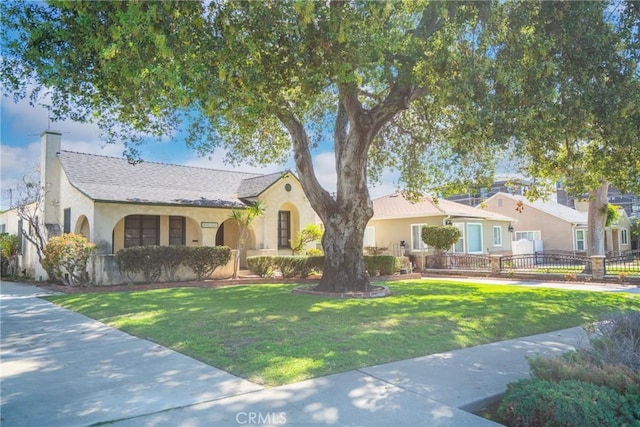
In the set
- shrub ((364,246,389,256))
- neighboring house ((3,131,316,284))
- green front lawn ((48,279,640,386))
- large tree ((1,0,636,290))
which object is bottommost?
green front lawn ((48,279,640,386))

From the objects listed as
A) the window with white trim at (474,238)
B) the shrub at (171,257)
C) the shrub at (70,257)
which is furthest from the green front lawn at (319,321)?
the window with white trim at (474,238)

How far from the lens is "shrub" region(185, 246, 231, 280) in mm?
18391

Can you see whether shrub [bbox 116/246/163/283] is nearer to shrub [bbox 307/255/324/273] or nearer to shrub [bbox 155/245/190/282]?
shrub [bbox 155/245/190/282]

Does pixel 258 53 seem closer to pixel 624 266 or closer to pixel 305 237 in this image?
pixel 305 237

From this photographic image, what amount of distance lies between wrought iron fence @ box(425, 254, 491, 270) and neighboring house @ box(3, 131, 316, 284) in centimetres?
728

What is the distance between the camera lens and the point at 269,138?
18.5m

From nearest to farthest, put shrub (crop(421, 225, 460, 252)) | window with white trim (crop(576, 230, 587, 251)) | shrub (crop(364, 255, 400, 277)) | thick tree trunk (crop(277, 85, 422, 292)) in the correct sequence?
thick tree trunk (crop(277, 85, 422, 292))
shrub (crop(364, 255, 400, 277))
shrub (crop(421, 225, 460, 252))
window with white trim (crop(576, 230, 587, 251))

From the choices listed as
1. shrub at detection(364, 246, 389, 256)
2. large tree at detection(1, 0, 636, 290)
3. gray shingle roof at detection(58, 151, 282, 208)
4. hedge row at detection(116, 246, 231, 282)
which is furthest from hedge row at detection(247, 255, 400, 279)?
shrub at detection(364, 246, 389, 256)

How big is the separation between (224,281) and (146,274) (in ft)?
9.60

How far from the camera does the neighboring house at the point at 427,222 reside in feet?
95.0

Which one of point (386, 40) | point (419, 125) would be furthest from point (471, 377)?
point (419, 125)

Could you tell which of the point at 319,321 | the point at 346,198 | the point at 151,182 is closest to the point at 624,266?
the point at 346,198

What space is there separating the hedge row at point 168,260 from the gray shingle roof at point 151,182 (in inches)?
88.1

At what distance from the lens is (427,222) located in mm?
29000
